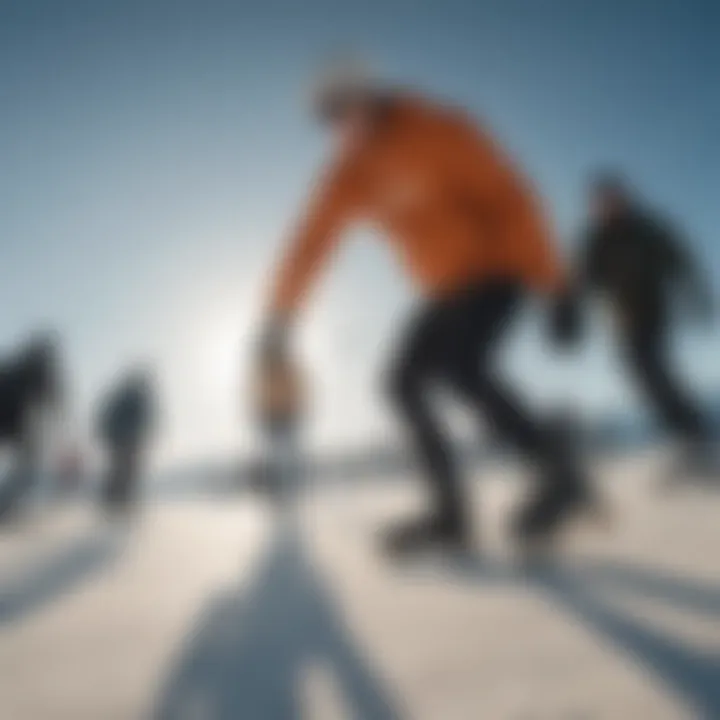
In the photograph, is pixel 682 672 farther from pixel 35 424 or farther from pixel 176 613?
pixel 35 424

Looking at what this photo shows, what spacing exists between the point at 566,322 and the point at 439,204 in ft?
2.36

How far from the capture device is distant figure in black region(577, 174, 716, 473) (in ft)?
12.9

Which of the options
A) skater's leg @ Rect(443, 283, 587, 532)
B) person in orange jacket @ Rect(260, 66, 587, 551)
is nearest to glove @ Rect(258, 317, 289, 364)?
person in orange jacket @ Rect(260, 66, 587, 551)

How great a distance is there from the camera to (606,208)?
4.32 meters

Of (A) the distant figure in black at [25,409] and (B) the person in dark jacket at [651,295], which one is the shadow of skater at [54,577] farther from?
(B) the person in dark jacket at [651,295]

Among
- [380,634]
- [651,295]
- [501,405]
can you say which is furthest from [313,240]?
[651,295]

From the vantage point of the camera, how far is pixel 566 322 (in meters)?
2.46

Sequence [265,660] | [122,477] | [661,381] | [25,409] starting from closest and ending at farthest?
[265,660] → [661,381] → [25,409] → [122,477]

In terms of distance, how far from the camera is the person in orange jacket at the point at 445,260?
2.19 metres

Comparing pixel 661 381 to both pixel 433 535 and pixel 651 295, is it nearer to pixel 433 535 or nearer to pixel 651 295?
pixel 651 295

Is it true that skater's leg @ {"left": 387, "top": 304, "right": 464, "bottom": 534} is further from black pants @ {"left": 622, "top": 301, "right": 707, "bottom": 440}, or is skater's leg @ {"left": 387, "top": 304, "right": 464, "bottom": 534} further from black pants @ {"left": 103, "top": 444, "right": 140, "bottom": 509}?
black pants @ {"left": 103, "top": 444, "right": 140, "bottom": 509}

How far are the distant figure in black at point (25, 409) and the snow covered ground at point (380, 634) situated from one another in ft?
11.8

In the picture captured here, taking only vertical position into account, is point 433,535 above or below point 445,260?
below

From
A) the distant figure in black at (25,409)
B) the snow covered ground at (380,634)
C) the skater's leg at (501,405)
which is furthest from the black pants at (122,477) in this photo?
the skater's leg at (501,405)
